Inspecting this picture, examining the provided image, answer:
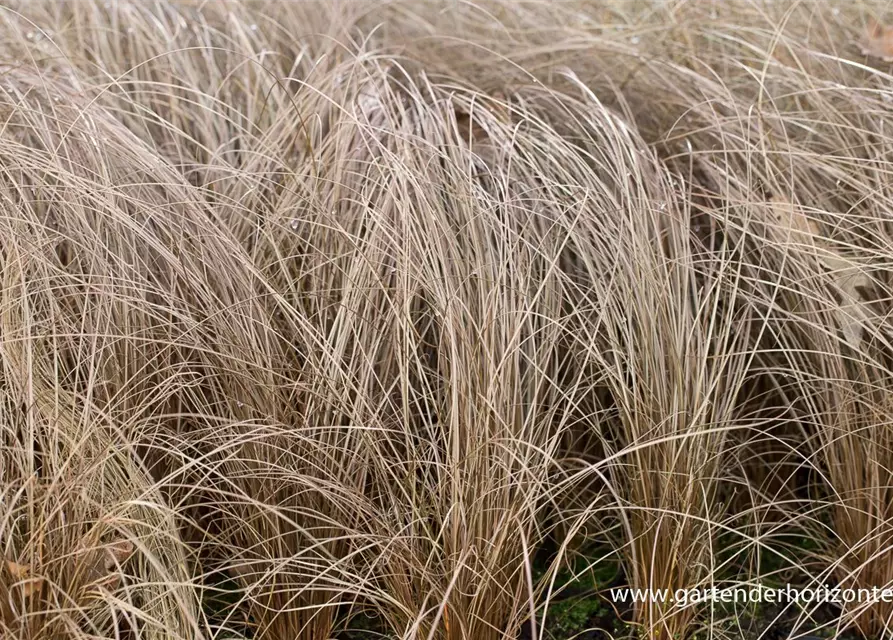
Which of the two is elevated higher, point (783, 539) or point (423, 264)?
point (423, 264)

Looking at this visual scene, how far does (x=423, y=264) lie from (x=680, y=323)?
498 millimetres

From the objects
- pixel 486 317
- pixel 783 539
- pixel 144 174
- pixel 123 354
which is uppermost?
pixel 144 174

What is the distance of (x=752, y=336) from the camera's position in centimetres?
197

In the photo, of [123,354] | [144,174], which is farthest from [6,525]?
[144,174]

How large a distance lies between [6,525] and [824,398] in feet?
5.10

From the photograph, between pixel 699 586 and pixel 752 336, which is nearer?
pixel 699 586

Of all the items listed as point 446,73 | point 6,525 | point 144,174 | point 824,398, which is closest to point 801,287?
point 824,398

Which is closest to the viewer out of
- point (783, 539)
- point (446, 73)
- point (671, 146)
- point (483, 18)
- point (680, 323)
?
point (680, 323)

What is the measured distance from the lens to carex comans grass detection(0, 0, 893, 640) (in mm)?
1470

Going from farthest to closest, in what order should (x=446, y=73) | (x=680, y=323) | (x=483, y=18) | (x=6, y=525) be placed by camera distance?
(x=483, y=18) < (x=446, y=73) < (x=680, y=323) < (x=6, y=525)

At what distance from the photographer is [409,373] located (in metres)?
1.71

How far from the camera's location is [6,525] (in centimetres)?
137

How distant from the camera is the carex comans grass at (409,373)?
4.82 ft

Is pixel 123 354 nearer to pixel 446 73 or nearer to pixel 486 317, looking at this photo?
pixel 486 317
